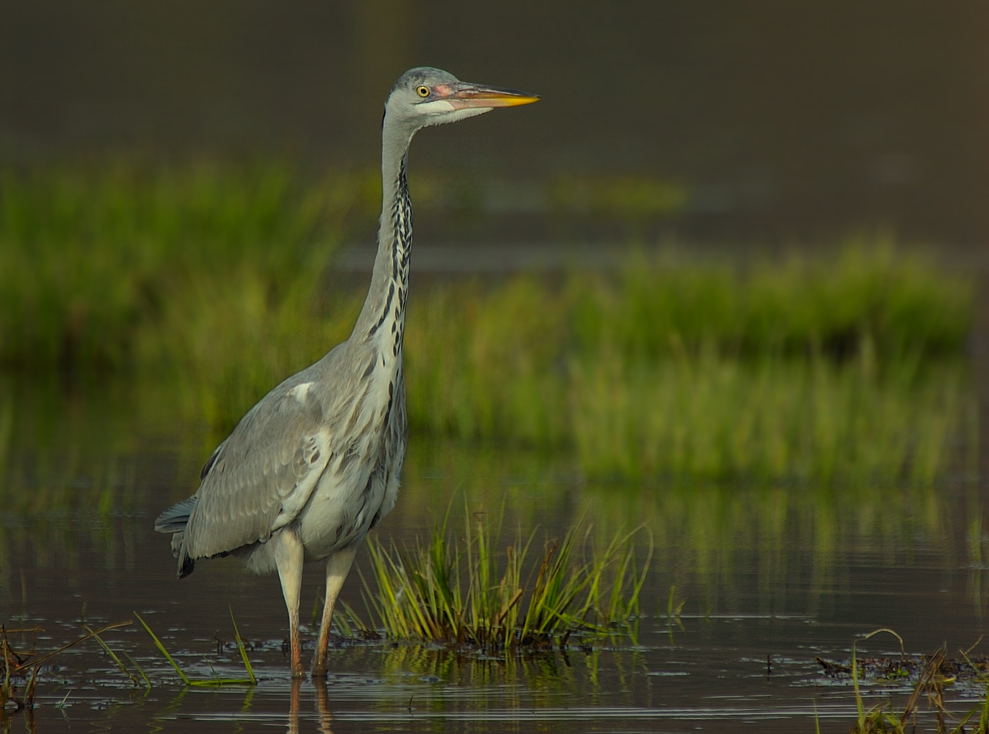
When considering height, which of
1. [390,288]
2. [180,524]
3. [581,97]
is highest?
[390,288]

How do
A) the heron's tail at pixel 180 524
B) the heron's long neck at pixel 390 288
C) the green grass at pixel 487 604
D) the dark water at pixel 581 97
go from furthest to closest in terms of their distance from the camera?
the dark water at pixel 581 97 → the heron's tail at pixel 180 524 → the green grass at pixel 487 604 → the heron's long neck at pixel 390 288

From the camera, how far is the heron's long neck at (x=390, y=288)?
294 inches

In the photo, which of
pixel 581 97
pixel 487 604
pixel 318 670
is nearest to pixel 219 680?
pixel 318 670

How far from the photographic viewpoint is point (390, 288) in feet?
24.5

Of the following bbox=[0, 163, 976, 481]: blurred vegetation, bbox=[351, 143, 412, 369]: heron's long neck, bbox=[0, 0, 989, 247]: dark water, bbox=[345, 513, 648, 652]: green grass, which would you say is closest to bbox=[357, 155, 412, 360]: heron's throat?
bbox=[351, 143, 412, 369]: heron's long neck

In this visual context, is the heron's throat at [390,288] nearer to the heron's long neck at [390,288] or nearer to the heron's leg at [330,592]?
the heron's long neck at [390,288]

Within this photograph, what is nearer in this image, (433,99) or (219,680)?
(219,680)

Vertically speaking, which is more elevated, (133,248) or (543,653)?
(133,248)

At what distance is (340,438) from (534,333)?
26.9 ft

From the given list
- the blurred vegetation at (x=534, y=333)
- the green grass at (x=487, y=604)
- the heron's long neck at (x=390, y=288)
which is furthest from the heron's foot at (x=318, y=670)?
the blurred vegetation at (x=534, y=333)

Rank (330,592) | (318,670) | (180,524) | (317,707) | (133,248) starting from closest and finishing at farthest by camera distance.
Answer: (317,707)
(318,670)
(330,592)
(180,524)
(133,248)

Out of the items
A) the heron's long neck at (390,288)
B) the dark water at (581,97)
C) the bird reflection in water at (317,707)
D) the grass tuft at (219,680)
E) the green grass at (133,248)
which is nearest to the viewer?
the bird reflection in water at (317,707)

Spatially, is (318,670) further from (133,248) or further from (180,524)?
(133,248)

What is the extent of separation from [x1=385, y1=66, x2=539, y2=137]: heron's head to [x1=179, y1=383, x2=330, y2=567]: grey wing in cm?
121
